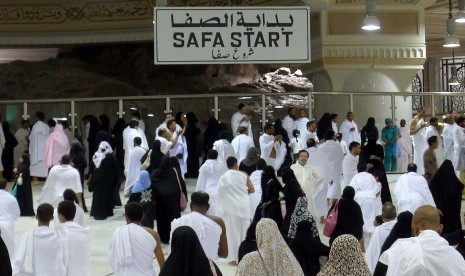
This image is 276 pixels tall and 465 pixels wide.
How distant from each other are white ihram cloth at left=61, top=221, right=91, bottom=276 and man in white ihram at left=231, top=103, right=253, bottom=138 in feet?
33.3

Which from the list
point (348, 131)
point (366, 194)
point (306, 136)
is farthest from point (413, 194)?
point (348, 131)

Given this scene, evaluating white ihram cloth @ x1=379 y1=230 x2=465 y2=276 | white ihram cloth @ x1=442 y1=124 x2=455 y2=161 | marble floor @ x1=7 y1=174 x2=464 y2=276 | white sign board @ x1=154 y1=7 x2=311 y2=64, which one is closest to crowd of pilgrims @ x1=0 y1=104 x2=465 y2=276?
white ihram cloth @ x1=379 y1=230 x2=465 y2=276

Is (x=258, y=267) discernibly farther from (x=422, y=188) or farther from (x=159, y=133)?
(x=159, y=133)

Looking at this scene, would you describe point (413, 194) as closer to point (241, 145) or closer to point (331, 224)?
point (331, 224)

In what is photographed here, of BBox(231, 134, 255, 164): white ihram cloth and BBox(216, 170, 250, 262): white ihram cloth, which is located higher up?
BBox(231, 134, 255, 164): white ihram cloth

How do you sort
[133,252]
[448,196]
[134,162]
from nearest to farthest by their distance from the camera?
[133,252] < [448,196] < [134,162]

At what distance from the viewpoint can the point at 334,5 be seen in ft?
70.1

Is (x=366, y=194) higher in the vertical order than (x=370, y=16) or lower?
lower

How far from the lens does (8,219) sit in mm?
9938

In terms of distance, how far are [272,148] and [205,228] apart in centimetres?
917

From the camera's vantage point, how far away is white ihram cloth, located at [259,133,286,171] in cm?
1783

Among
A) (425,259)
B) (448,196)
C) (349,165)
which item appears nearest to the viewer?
(425,259)

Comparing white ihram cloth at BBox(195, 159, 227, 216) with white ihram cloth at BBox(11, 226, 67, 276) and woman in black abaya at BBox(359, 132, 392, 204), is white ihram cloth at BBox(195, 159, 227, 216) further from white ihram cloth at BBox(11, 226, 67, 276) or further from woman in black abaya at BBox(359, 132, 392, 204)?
white ihram cloth at BBox(11, 226, 67, 276)

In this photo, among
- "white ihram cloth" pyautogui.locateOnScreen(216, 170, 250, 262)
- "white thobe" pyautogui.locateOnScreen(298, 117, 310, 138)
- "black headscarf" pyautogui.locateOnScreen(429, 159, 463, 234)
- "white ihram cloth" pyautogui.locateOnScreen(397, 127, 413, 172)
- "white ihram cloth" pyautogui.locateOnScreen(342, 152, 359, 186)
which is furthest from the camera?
"white ihram cloth" pyautogui.locateOnScreen(397, 127, 413, 172)
